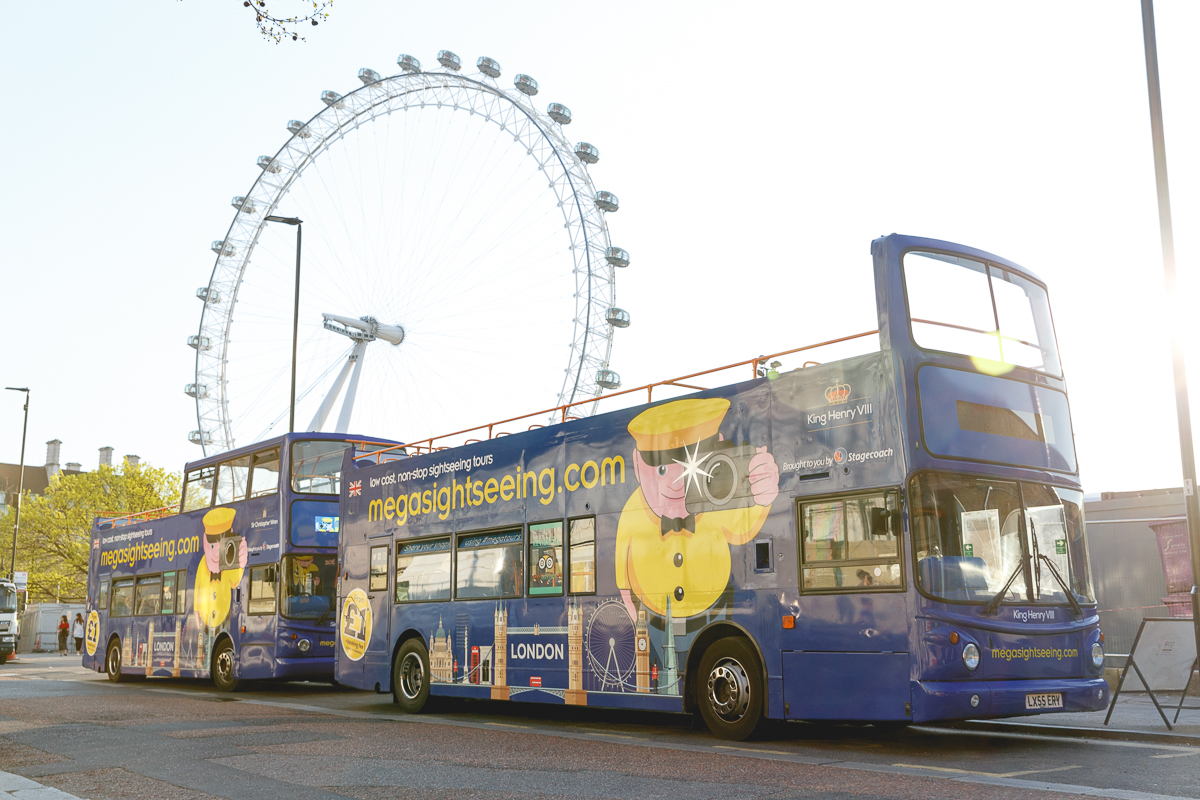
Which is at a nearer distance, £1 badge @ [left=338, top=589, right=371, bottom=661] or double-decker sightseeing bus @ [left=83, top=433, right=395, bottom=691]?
£1 badge @ [left=338, top=589, right=371, bottom=661]

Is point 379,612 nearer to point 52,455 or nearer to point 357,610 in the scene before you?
point 357,610

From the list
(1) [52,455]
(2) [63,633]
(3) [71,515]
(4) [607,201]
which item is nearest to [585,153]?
(4) [607,201]

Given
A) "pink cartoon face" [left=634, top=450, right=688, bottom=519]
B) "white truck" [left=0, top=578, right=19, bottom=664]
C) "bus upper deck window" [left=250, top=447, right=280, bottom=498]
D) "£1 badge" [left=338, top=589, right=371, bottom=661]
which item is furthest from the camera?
"white truck" [left=0, top=578, right=19, bottom=664]

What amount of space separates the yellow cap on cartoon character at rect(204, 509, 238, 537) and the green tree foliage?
35313 mm

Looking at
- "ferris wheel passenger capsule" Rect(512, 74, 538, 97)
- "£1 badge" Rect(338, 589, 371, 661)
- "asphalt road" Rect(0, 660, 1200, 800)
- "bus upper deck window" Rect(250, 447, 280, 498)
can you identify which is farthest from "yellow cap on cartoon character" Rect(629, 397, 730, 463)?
"ferris wheel passenger capsule" Rect(512, 74, 538, 97)

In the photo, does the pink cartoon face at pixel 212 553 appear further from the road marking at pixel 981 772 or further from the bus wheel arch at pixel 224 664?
the road marking at pixel 981 772

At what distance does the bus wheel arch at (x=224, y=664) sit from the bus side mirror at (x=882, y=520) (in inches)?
566

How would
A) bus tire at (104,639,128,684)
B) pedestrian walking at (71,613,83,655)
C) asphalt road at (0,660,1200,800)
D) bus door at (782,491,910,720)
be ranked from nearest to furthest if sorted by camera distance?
asphalt road at (0,660,1200,800), bus door at (782,491,910,720), bus tire at (104,639,128,684), pedestrian walking at (71,613,83,655)

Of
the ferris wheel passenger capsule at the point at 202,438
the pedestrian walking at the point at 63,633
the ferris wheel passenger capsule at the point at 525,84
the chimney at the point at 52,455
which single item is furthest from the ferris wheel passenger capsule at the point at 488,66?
the chimney at the point at 52,455

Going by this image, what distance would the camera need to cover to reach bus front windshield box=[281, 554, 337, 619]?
62.3 feet

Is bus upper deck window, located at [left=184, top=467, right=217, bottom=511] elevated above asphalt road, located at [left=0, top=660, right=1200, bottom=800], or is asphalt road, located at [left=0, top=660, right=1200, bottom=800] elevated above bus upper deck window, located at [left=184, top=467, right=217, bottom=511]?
bus upper deck window, located at [left=184, top=467, right=217, bottom=511]

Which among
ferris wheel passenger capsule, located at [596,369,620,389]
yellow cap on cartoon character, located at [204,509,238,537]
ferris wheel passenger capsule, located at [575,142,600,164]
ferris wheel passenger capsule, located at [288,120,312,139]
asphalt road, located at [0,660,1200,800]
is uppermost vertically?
ferris wheel passenger capsule, located at [288,120,312,139]

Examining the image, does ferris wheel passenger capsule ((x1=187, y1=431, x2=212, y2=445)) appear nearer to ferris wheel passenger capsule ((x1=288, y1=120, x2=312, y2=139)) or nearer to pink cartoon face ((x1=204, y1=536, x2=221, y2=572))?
ferris wheel passenger capsule ((x1=288, y1=120, x2=312, y2=139))

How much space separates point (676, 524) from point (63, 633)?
41.9 meters
